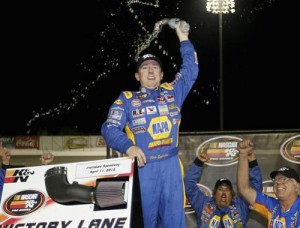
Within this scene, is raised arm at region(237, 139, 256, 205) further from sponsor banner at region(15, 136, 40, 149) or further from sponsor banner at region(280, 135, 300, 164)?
sponsor banner at region(15, 136, 40, 149)

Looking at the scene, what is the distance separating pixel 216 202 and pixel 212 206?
0.07m

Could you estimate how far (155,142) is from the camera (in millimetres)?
3900

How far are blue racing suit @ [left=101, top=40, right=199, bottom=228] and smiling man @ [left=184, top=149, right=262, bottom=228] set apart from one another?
2302 mm

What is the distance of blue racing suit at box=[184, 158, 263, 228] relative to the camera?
6062 millimetres

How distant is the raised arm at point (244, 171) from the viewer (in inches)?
175

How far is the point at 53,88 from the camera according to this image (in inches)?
1575

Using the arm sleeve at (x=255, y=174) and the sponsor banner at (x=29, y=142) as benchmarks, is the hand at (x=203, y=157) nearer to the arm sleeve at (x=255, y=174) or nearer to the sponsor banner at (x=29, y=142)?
the arm sleeve at (x=255, y=174)

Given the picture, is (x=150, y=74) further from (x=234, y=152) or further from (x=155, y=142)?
(x=234, y=152)

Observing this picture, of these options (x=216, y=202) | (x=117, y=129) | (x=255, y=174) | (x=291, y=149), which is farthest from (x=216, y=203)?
(x=117, y=129)

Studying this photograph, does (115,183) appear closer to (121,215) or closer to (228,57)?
(121,215)

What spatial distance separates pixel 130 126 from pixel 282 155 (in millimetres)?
3212

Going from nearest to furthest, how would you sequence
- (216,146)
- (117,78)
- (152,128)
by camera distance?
1. (152,128)
2. (216,146)
3. (117,78)

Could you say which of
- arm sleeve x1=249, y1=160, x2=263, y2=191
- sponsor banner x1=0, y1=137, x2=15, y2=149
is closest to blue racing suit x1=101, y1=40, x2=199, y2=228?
arm sleeve x1=249, y1=160, x2=263, y2=191

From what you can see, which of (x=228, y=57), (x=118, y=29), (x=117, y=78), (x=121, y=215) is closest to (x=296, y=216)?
(x=121, y=215)
